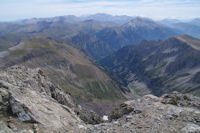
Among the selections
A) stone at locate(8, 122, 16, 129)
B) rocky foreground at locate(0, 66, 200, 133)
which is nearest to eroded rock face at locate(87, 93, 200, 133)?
rocky foreground at locate(0, 66, 200, 133)

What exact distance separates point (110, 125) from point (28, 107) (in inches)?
384

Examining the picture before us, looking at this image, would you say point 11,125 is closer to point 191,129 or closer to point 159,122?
point 159,122

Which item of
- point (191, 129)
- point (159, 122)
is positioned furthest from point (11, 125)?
point (191, 129)

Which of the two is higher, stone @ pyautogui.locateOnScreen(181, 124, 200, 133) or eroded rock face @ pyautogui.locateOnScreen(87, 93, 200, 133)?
stone @ pyautogui.locateOnScreen(181, 124, 200, 133)

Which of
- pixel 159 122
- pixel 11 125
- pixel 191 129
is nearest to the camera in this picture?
pixel 11 125

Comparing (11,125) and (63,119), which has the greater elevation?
(11,125)

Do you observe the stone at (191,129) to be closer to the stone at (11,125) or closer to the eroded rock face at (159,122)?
the eroded rock face at (159,122)

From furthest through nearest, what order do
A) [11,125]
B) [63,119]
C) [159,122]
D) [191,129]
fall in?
[63,119], [159,122], [191,129], [11,125]

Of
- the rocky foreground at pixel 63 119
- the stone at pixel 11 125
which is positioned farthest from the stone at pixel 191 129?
the stone at pixel 11 125

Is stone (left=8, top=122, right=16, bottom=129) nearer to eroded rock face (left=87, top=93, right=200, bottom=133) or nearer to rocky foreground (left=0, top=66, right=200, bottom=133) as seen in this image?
rocky foreground (left=0, top=66, right=200, bottom=133)

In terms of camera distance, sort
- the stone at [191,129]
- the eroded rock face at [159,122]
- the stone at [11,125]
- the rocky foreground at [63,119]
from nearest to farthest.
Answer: the stone at [11,125], the rocky foreground at [63,119], the stone at [191,129], the eroded rock face at [159,122]

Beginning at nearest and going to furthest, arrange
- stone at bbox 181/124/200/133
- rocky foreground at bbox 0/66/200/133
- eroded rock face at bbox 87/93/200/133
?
rocky foreground at bbox 0/66/200/133 → stone at bbox 181/124/200/133 → eroded rock face at bbox 87/93/200/133

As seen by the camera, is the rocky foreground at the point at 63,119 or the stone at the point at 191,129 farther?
the stone at the point at 191,129

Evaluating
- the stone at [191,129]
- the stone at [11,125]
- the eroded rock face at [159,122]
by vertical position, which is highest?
the stone at [11,125]
